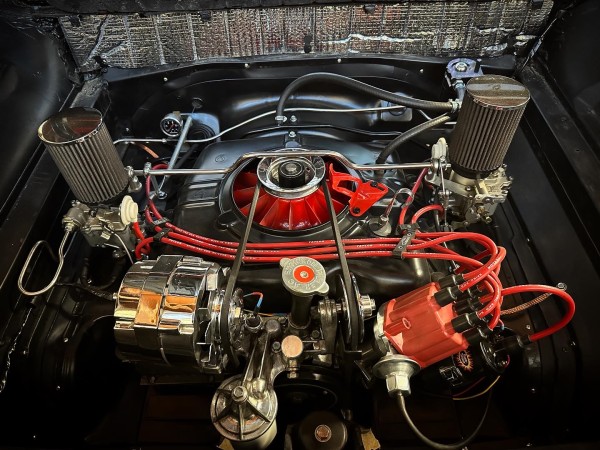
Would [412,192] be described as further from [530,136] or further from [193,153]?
[193,153]

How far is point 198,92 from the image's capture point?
1651mm

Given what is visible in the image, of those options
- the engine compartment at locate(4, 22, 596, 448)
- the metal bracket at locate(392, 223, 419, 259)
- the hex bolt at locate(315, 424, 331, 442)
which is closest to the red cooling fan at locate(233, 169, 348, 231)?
the engine compartment at locate(4, 22, 596, 448)

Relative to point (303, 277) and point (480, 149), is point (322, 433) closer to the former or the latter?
point (303, 277)

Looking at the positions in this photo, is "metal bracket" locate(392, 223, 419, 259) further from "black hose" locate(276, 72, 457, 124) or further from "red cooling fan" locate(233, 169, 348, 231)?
"black hose" locate(276, 72, 457, 124)

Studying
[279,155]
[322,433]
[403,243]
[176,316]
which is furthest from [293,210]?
[322,433]

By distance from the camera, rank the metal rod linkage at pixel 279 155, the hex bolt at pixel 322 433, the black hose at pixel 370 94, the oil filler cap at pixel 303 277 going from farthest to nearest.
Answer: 1. the black hose at pixel 370 94
2. the metal rod linkage at pixel 279 155
3. the hex bolt at pixel 322 433
4. the oil filler cap at pixel 303 277

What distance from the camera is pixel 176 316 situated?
2.94 ft

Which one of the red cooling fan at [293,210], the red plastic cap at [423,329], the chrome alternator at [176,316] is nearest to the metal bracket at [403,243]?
the red plastic cap at [423,329]

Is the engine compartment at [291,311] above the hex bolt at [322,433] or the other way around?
above

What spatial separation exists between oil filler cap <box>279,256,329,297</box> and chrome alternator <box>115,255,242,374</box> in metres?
0.13

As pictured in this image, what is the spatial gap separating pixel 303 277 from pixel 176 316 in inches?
10.5

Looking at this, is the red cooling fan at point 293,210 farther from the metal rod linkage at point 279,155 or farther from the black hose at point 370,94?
the black hose at point 370,94

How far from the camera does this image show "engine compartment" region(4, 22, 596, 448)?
933 mm

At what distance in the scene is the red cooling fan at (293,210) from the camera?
1203 millimetres
